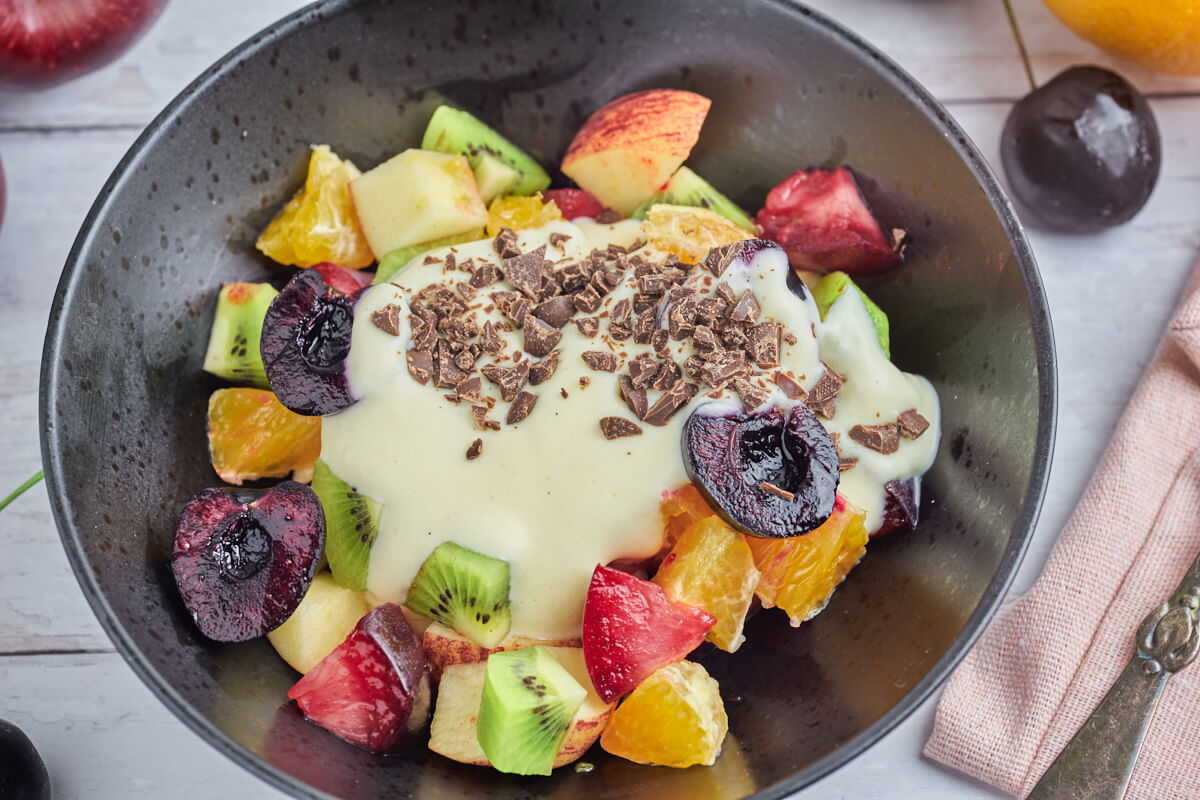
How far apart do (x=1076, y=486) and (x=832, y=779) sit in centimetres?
84

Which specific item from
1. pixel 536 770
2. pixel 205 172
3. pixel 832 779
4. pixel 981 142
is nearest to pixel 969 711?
pixel 832 779

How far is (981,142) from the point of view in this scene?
2498 millimetres

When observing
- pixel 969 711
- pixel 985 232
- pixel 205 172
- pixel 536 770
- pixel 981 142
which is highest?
pixel 205 172

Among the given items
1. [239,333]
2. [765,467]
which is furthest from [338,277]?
[765,467]

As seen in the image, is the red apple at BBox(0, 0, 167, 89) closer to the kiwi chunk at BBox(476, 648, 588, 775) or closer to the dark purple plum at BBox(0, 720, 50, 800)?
the dark purple plum at BBox(0, 720, 50, 800)

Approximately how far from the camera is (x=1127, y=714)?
187 cm

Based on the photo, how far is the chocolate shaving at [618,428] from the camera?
1.69 meters

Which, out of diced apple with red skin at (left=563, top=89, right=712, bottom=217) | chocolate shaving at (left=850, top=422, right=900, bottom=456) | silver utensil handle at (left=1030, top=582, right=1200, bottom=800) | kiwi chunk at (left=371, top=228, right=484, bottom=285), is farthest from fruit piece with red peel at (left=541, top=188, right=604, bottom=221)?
silver utensil handle at (left=1030, top=582, right=1200, bottom=800)

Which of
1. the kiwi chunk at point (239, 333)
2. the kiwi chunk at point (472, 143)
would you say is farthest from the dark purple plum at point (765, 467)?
the kiwi chunk at point (239, 333)

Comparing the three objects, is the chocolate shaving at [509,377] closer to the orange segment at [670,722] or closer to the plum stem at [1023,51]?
the orange segment at [670,722]

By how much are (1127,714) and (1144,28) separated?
1485 millimetres

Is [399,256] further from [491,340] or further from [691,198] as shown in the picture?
[691,198]

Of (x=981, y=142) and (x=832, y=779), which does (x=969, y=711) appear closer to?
(x=832, y=779)

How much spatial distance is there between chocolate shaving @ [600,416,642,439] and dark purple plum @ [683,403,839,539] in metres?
0.09
